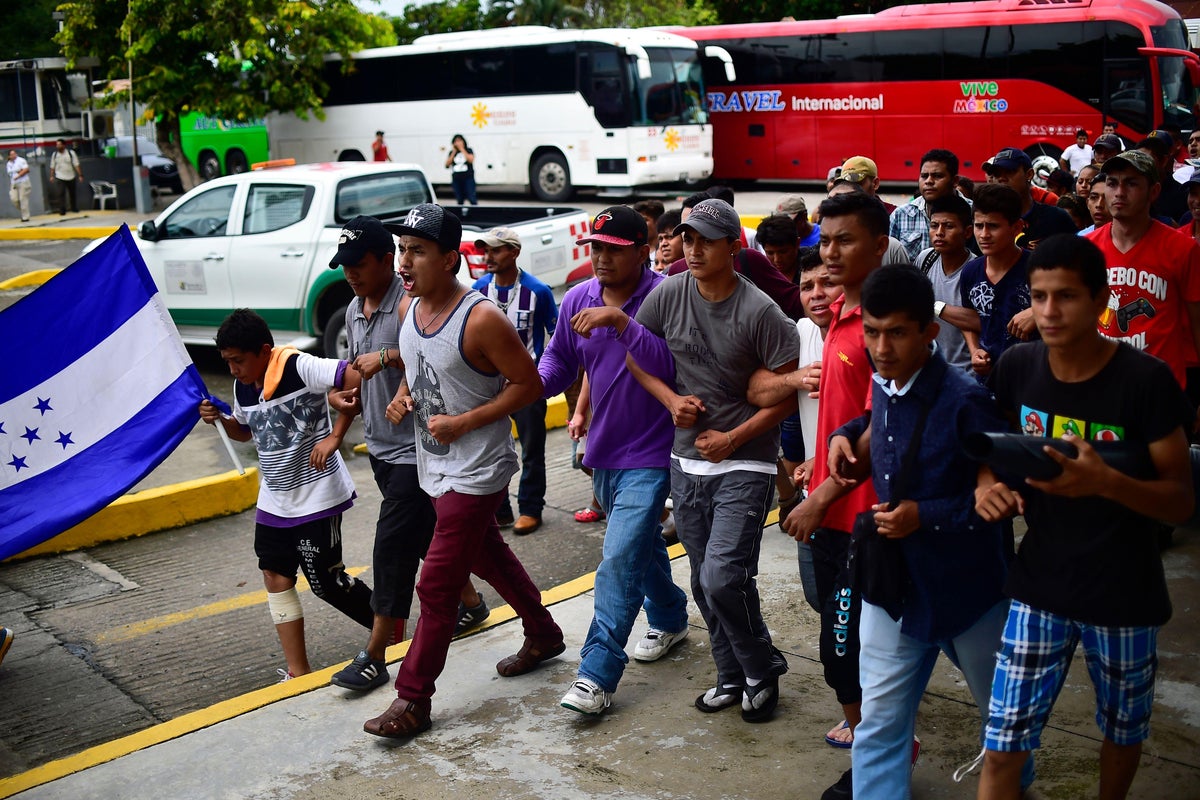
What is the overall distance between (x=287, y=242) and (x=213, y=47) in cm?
1691

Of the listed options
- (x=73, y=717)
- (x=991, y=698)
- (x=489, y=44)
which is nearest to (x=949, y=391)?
(x=991, y=698)

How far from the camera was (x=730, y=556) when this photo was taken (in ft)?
14.5

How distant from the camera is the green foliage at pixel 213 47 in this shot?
25.8 meters

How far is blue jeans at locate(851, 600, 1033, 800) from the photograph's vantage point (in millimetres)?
3518

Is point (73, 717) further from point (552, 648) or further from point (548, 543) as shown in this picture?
point (548, 543)

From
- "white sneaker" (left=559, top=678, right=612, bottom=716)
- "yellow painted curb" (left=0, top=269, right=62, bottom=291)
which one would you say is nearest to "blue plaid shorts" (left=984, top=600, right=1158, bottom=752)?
"white sneaker" (left=559, top=678, right=612, bottom=716)

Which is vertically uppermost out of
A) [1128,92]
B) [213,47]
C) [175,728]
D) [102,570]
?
[213,47]

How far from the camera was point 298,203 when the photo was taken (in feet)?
38.2

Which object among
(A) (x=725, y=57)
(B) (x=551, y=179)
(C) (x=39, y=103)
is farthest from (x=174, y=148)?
(A) (x=725, y=57)

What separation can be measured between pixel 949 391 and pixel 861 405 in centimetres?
55

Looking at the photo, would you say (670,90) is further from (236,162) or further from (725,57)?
(236,162)

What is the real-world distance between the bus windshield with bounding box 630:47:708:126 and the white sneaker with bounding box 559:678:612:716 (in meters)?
21.3

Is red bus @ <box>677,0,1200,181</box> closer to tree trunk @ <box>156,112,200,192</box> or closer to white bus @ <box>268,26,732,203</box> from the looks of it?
white bus @ <box>268,26,732,203</box>

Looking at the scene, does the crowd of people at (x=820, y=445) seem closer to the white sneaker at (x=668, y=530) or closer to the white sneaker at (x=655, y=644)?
the white sneaker at (x=655, y=644)
